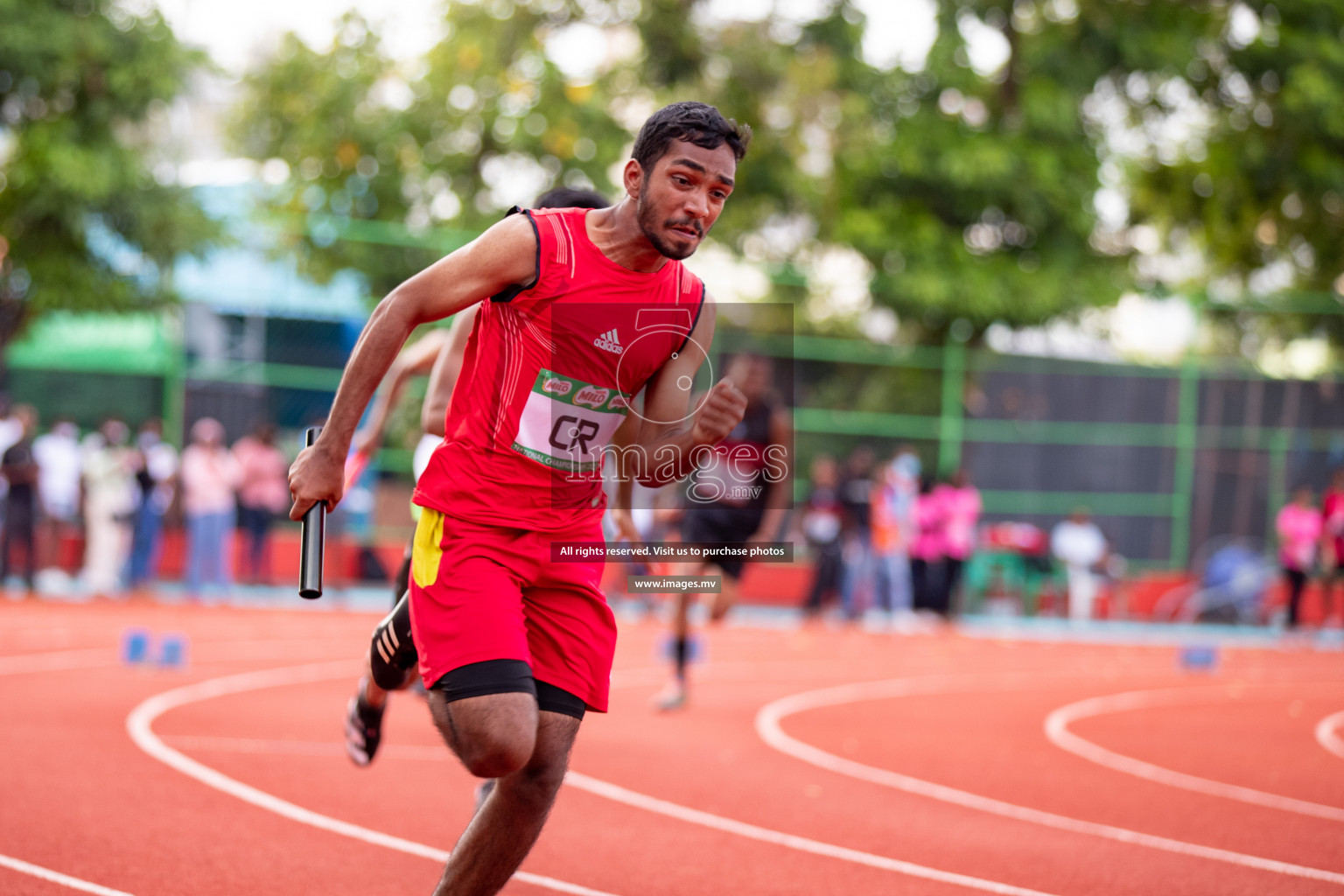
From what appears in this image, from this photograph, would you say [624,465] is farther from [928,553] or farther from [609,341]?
[928,553]

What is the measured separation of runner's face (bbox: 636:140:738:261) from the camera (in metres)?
3.46

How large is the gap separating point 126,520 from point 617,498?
11388mm

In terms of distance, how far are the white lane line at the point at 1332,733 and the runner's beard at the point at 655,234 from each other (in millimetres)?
6502

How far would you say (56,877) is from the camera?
4.41 metres

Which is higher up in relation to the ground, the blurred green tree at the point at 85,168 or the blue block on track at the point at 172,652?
the blurred green tree at the point at 85,168

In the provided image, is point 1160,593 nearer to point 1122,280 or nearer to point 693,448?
point 1122,280

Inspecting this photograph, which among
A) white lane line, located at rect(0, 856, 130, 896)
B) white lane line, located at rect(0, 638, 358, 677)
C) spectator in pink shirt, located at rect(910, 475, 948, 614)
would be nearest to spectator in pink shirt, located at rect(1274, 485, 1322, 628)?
spectator in pink shirt, located at rect(910, 475, 948, 614)

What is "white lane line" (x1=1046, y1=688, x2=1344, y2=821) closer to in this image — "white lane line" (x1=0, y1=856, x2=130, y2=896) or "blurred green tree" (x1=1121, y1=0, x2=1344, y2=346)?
"white lane line" (x1=0, y1=856, x2=130, y2=896)

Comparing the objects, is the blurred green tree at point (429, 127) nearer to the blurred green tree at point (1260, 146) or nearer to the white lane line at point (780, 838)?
the blurred green tree at point (1260, 146)

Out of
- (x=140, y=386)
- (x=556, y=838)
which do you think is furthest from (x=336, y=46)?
(x=556, y=838)

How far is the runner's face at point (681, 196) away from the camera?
346 cm

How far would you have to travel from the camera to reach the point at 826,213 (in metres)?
22.0

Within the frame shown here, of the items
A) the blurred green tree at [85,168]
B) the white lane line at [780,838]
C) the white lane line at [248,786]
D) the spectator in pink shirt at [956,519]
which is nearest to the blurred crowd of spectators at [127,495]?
the blurred green tree at [85,168]

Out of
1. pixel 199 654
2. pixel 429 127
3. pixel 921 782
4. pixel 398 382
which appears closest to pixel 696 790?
pixel 921 782
